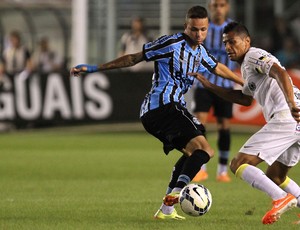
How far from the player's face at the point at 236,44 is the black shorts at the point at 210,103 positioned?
4.43m

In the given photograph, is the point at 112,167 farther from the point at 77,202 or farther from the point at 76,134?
the point at 76,134

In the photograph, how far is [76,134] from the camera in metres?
21.1

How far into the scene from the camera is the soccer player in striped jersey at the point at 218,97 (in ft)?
44.1

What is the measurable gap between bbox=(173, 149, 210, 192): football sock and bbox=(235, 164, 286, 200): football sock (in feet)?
1.61

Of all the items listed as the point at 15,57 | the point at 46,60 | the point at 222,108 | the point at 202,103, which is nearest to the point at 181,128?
the point at 202,103

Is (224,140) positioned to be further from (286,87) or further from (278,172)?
(286,87)

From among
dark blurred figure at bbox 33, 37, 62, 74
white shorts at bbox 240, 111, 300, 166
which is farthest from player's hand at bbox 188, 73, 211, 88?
dark blurred figure at bbox 33, 37, 62, 74

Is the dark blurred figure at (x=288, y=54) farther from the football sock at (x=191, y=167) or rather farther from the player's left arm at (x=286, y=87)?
the player's left arm at (x=286, y=87)

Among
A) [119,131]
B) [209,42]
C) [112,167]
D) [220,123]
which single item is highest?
[209,42]

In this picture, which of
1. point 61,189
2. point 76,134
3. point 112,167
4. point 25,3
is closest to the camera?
point 61,189

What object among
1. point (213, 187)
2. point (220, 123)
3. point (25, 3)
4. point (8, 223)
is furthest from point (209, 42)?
point (25, 3)

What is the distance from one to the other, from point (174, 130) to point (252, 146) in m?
0.91

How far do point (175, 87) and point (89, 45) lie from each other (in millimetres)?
14539

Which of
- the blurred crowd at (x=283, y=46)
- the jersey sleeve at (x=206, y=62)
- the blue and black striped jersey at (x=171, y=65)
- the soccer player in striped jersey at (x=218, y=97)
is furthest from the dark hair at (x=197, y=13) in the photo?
the blurred crowd at (x=283, y=46)
